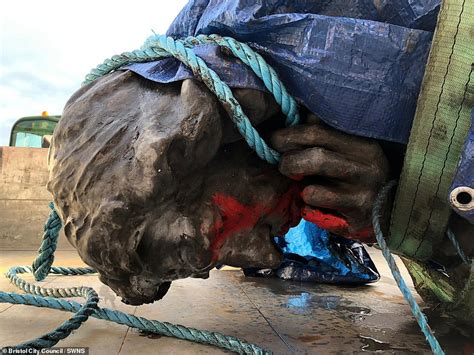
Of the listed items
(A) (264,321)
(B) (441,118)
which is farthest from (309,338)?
(B) (441,118)

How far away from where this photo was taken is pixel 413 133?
1062mm

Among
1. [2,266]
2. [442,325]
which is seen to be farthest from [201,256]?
[2,266]

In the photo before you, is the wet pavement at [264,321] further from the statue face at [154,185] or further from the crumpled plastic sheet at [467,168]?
the crumpled plastic sheet at [467,168]

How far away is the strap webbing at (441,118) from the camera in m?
0.99

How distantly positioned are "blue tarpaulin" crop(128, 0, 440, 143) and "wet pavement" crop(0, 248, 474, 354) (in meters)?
0.68

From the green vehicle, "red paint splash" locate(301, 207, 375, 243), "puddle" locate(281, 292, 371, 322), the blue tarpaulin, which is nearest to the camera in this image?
the blue tarpaulin

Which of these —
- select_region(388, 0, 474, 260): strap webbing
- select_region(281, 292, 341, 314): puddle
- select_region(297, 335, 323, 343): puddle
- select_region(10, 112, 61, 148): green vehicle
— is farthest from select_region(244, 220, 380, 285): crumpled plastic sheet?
select_region(10, 112, 61, 148): green vehicle

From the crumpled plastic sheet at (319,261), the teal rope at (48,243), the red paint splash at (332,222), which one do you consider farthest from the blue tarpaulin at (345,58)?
the crumpled plastic sheet at (319,261)

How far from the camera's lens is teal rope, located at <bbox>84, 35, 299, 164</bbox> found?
3.37 ft

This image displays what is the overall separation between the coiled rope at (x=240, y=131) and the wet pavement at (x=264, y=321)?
0.04 metres

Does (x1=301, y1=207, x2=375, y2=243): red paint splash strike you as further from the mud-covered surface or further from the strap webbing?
the strap webbing

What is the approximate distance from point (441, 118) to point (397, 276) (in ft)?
1.17

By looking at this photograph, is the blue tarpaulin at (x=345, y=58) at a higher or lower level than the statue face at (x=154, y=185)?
higher

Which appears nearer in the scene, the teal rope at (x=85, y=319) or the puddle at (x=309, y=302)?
the teal rope at (x=85, y=319)
